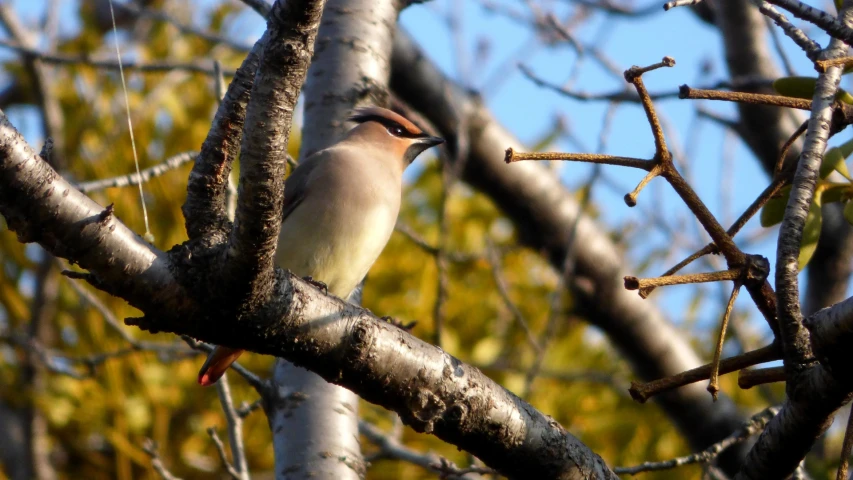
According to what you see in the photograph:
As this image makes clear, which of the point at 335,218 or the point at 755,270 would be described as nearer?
the point at 755,270

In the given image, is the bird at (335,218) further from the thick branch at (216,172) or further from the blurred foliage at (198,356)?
the thick branch at (216,172)

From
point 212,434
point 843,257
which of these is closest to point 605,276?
point 843,257

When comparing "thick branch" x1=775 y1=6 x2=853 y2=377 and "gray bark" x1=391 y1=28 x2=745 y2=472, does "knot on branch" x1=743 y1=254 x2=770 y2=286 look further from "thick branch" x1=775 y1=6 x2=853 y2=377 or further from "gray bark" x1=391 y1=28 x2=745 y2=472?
"gray bark" x1=391 y1=28 x2=745 y2=472

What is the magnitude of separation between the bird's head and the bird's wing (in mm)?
201

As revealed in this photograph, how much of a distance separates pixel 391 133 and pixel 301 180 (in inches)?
26.4

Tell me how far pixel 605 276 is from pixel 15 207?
3.65 metres

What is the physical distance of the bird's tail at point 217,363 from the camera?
2951mm

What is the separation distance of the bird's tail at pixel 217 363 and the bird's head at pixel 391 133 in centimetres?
93

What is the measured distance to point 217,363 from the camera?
3.02 meters

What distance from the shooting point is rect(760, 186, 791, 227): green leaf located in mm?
1938

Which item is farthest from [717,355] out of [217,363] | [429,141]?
[429,141]

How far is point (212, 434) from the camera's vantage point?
9.38ft

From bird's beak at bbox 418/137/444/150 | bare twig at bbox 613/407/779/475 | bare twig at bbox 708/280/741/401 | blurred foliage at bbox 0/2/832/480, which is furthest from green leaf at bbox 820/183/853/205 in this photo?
blurred foliage at bbox 0/2/832/480

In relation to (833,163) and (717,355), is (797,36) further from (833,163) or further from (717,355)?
(717,355)
